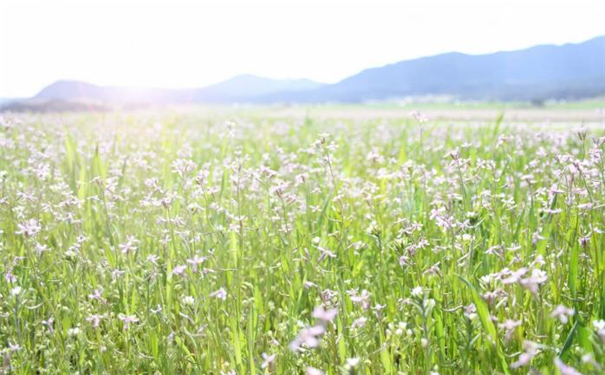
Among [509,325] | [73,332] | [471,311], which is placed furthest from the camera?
[73,332]

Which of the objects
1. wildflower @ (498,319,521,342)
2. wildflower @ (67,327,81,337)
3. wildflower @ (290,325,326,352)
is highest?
wildflower @ (290,325,326,352)

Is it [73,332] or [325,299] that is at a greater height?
[325,299]

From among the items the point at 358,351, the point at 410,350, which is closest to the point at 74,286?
the point at 358,351

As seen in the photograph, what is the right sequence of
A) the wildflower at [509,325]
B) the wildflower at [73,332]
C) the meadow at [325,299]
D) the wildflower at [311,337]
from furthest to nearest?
the wildflower at [73,332]
the meadow at [325,299]
the wildflower at [509,325]
the wildflower at [311,337]

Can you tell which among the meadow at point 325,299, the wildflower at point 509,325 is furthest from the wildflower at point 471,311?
the wildflower at point 509,325

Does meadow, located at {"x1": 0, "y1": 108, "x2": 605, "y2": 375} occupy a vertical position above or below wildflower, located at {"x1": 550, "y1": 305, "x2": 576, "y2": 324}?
below

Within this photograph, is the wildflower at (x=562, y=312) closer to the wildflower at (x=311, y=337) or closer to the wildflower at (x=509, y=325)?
the wildflower at (x=509, y=325)

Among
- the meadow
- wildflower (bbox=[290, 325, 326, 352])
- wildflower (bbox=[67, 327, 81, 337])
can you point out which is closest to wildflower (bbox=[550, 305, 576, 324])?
the meadow

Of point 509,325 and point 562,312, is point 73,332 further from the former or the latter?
point 562,312

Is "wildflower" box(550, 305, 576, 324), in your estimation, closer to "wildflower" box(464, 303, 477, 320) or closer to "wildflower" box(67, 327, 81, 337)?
"wildflower" box(464, 303, 477, 320)

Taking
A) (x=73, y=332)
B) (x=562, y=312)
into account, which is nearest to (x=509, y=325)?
(x=562, y=312)

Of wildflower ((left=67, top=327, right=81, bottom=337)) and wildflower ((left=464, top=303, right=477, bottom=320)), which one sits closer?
wildflower ((left=464, top=303, right=477, bottom=320))

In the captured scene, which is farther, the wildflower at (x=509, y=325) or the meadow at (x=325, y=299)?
the meadow at (x=325, y=299)

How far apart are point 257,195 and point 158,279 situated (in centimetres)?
266
